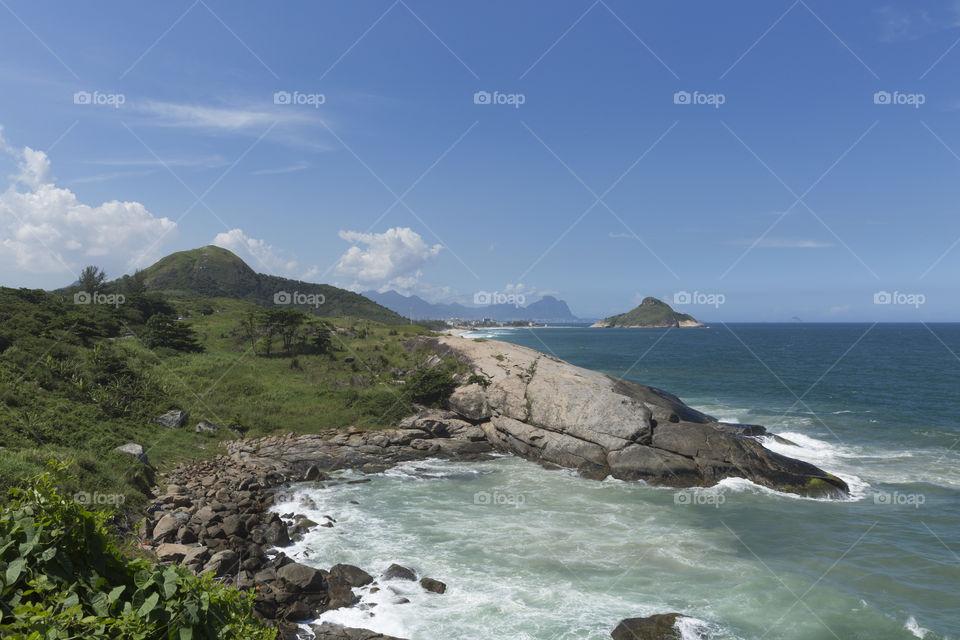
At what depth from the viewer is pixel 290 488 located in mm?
24672

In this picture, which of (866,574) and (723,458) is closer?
(866,574)

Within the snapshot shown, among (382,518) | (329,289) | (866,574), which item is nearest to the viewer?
(866,574)

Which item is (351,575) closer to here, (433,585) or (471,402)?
(433,585)

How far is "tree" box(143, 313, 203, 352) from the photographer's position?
41.5m

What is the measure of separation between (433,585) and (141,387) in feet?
87.8

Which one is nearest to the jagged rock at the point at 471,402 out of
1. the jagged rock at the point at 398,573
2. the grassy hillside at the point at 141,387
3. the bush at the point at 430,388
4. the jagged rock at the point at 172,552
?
the bush at the point at 430,388

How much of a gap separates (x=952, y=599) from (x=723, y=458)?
12025 millimetres

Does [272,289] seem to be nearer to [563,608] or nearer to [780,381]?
[780,381]

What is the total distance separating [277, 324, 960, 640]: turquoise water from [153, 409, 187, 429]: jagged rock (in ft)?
38.1

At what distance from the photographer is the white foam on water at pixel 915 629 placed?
46.8 feet

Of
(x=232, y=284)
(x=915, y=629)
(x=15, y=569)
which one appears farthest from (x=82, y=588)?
(x=232, y=284)

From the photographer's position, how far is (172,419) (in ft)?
97.5

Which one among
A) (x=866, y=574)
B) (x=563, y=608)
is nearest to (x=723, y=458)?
(x=866, y=574)

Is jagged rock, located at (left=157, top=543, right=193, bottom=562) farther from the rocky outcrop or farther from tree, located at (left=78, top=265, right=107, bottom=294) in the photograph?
tree, located at (left=78, top=265, right=107, bottom=294)
